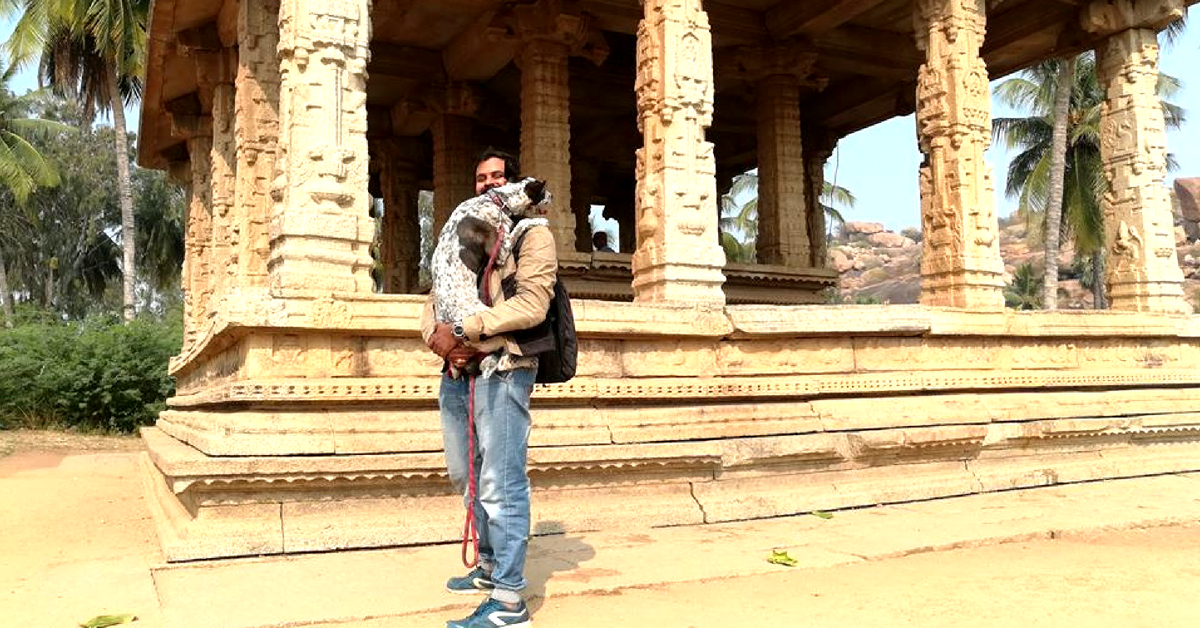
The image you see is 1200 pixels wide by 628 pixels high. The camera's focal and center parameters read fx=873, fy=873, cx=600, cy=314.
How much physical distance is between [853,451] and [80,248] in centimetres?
3555

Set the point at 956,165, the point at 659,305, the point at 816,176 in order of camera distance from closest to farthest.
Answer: the point at 659,305 → the point at 956,165 → the point at 816,176

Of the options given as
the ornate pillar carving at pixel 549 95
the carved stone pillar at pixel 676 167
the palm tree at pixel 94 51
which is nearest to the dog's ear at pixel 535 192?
the carved stone pillar at pixel 676 167

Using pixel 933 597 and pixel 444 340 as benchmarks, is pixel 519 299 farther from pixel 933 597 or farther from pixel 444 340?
pixel 933 597

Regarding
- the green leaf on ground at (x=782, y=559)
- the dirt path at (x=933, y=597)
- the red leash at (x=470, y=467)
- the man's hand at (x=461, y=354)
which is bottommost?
the dirt path at (x=933, y=597)

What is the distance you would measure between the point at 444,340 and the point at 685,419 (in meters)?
→ 2.77

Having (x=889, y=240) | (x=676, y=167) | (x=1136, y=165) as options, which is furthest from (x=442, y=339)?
(x=889, y=240)

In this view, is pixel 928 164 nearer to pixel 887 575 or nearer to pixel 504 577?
pixel 887 575

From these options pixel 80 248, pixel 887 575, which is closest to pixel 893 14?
pixel 887 575

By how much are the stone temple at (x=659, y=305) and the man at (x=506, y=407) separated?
4.90ft

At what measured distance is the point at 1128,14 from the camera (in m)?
8.72

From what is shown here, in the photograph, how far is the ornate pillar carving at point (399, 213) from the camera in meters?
14.0

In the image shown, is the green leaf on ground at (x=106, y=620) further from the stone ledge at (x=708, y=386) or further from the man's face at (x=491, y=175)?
the man's face at (x=491, y=175)

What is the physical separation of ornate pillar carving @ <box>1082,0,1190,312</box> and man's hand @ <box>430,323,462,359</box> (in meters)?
7.87

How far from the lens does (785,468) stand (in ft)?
18.8
